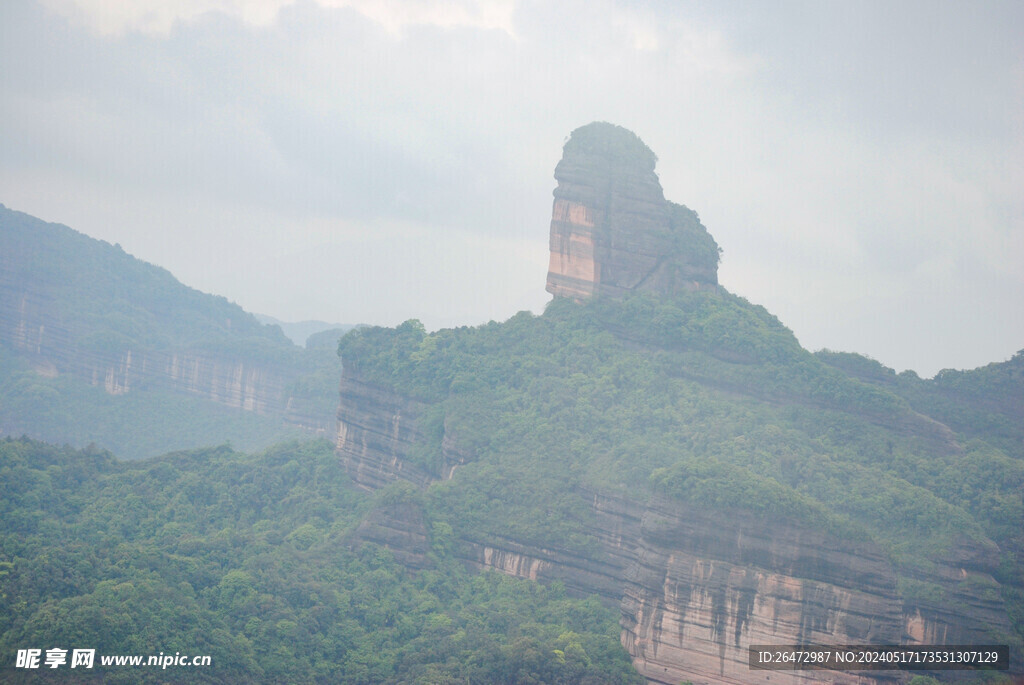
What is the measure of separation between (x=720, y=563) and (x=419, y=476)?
22.6 m

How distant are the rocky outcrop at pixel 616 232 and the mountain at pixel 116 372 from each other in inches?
1650

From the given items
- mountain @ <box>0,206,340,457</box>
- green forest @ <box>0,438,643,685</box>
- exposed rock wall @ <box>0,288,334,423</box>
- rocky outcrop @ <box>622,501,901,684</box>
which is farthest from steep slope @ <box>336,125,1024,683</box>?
exposed rock wall @ <box>0,288,334,423</box>

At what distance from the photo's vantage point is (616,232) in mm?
68312

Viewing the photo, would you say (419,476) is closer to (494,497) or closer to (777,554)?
(494,497)

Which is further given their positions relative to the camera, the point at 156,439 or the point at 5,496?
the point at 156,439

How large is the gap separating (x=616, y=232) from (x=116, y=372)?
59.8 metres

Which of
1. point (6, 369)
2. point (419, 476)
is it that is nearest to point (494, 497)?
point (419, 476)

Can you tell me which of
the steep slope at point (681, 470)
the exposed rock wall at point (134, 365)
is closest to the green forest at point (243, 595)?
the steep slope at point (681, 470)

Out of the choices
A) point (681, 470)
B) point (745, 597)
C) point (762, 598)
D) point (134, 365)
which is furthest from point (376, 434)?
point (134, 365)

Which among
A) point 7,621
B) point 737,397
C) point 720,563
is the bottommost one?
point 7,621

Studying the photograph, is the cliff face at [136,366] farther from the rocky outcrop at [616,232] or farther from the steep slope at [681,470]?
the rocky outcrop at [616,232]

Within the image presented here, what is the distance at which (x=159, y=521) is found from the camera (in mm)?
59812

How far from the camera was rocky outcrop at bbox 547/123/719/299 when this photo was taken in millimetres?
68375

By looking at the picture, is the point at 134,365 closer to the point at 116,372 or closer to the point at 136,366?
the point at 136,366
